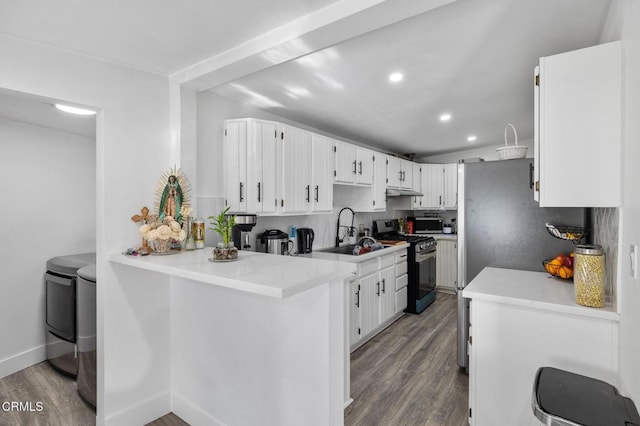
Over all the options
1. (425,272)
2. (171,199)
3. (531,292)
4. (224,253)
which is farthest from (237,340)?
(425,272)

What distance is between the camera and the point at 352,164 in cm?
374

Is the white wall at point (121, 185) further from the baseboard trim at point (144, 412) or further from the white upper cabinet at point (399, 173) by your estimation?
the white upper cabinet at point (399, 173)

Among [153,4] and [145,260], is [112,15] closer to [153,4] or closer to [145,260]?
[153,4]

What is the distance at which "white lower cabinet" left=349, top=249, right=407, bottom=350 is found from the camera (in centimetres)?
317

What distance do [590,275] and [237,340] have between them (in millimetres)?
1920

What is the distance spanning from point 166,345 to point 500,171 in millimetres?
2823

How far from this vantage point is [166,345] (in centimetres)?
236

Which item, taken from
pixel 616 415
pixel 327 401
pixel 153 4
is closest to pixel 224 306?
pixel 327 401

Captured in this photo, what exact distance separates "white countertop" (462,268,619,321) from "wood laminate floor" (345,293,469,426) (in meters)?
0.99

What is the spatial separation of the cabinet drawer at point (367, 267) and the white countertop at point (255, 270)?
154 centimetres

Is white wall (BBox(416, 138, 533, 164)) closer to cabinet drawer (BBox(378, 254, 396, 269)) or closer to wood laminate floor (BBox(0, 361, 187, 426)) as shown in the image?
cabinet drawer (BBox(378, 254, 396, 269))

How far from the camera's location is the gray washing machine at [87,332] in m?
2.26

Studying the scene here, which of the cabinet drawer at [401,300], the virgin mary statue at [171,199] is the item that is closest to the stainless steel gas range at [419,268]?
the cabinet drawer at [401,300]

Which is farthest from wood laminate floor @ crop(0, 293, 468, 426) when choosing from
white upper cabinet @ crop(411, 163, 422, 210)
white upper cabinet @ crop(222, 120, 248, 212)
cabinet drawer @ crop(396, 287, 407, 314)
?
white upper cabinet @ crop(411, 163, 422, 210)
